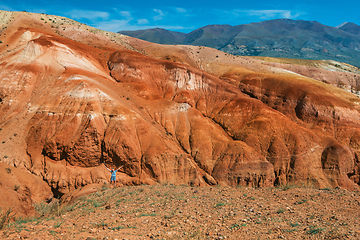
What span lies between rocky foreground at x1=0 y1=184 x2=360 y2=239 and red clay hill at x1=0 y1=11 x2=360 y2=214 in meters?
8.83

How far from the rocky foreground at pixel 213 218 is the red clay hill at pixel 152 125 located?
883 cm

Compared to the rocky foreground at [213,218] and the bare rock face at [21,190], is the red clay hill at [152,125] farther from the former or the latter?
the rocky foreground at [213,218]

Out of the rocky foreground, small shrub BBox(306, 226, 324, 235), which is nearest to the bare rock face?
the rocky foreground

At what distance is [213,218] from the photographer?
8953mm

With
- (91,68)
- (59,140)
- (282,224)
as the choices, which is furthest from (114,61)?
(282,224)

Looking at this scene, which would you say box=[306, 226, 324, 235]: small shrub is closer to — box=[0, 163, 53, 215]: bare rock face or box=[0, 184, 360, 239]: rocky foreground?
box=[0, 184, 360, 239]: rocky foreground

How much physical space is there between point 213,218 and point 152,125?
→ 18.8m

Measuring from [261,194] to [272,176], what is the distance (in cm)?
1637

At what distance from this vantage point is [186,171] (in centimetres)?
2464

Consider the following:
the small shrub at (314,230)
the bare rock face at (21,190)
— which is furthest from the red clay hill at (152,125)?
the small shrub at (314,230)

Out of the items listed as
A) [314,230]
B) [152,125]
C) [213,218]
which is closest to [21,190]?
[152,125]

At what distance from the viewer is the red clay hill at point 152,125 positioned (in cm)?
2175

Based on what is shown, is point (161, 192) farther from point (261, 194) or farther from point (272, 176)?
point (272, 176)

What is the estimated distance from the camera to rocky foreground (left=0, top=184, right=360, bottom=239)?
7410 mm
